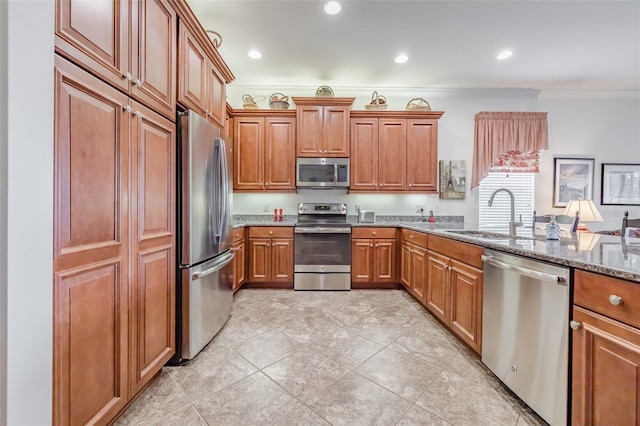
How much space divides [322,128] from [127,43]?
256 cm

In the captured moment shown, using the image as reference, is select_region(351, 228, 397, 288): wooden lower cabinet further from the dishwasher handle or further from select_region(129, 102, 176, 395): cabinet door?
select_region(129, 102, 176, 395): cabinet door

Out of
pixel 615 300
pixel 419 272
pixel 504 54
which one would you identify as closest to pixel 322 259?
pixel 419 272

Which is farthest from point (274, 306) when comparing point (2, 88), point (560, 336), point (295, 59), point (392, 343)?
point (295, 59)

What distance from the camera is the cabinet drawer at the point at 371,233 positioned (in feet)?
11.3

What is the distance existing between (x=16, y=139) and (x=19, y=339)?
0.56 meters

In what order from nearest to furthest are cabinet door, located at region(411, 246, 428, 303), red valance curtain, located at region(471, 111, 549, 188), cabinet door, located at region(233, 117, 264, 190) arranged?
1. cabinet door, located at region(411, 246, 428, 303)
2. cabinet door, located at region(233, 117, 264, 190)
3. red valance curtain, located at region(471, 111, 549, 188)

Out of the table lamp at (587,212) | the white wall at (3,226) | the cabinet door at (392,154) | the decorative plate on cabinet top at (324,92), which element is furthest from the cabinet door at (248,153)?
the table lamp at (587,212)

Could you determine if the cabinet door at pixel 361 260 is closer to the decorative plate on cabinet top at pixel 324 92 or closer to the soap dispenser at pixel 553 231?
the soap dispenser at pixel 553 231

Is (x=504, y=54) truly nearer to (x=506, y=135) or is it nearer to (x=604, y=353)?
(x=506, y=135)

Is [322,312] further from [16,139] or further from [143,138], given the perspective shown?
[16,139]

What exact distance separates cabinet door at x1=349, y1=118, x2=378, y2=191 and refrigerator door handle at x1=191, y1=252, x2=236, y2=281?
2074 millimetres

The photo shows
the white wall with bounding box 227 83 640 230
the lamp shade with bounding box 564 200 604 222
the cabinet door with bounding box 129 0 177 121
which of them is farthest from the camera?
the white wall with bounding box 227 83 640 230

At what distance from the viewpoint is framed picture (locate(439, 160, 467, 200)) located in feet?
13.1

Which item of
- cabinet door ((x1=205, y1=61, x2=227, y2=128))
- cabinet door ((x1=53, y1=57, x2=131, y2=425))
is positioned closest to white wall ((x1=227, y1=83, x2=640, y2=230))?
cabinet door ((x1=205, y1=61, x2=227, y2=128))
